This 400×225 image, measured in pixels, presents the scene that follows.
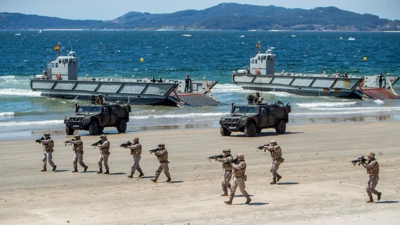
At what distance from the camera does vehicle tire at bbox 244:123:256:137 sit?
1149 inches

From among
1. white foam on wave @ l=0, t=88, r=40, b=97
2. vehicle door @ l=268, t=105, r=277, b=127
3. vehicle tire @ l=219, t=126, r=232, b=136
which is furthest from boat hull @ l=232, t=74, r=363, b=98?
vehicle tire @ l=219, t=126, r=232, b=136

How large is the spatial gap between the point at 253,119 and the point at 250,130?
1.62ft

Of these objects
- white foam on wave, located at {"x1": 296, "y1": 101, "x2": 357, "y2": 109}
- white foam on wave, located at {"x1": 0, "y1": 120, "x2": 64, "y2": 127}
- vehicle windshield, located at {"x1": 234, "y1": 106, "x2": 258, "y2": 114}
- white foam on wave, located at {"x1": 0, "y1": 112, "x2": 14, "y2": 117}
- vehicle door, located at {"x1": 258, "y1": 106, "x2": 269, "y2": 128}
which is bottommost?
white foam on wave, located at {"x1": 0, "y1": 112, "x2": 14, "y2": 117}

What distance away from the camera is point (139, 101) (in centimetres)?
4600

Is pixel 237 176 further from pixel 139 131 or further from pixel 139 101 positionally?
pixel 139 101

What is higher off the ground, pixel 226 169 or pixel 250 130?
pixel 226 169

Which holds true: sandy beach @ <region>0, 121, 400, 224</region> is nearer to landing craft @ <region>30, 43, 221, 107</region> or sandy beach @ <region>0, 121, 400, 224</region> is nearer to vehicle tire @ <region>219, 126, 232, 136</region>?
vehicle tire @ <region>219, 126, 232, 136</region>

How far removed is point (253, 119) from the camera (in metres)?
29.5

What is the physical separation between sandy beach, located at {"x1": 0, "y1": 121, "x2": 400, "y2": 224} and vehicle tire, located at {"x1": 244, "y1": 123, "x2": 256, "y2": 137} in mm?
1119

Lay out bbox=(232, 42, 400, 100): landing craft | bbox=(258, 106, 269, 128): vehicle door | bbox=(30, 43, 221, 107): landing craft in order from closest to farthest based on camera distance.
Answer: bbox=(258, 106, 269, 128): vehicle door → bbox=(30, 43, 221, 107): landing craft → bbox=(232, 42, 400, 100): landing craft

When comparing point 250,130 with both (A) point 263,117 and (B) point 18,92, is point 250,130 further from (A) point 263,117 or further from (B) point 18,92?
(B) point 18,92

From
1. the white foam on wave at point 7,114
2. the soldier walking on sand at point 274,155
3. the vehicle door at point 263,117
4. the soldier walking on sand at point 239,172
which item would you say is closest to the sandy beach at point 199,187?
the soldier walking on sand at point 274,155

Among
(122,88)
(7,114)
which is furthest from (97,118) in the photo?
(122,88)

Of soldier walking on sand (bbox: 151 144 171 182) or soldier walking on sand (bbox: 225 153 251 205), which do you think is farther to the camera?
soldier walking on sand (bbox: 151 144 171 182)
